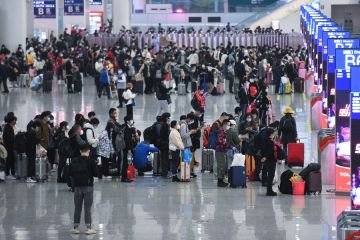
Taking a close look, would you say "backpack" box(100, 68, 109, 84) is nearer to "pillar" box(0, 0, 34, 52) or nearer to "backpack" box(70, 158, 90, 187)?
"pillar" box(0, 0, 34, 52)

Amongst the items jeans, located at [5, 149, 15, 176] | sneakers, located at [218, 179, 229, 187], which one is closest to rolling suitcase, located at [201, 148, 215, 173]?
sneakers, located at [218, 179, 229, 187]

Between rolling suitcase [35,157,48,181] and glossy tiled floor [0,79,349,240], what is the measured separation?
32cm

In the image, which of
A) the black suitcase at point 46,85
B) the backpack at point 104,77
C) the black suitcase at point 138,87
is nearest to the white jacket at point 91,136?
the backpack at point 104,77

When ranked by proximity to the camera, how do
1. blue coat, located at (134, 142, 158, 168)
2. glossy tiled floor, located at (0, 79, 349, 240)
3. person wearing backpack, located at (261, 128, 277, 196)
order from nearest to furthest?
glossy tiled floor, located at (0, 79, 349, 240), person wearing backpack, located at (261, 128, 277, 196), blue coat, located at (134, 142, 158, 168)

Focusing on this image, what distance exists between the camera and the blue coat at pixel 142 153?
Answer: 68.5 feet

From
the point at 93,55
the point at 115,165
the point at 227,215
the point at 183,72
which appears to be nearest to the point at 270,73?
the point at 183,72

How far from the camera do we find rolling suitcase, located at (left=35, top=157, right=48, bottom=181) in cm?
2022

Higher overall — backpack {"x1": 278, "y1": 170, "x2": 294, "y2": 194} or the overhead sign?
the overhead sign

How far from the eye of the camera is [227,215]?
665 inches

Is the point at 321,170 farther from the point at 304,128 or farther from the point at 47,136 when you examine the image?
the point at 304,128

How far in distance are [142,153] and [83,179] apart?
5.79 metres

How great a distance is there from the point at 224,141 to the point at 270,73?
2197cm

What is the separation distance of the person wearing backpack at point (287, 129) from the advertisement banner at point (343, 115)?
3570mm

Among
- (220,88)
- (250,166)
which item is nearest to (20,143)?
(250,166)
